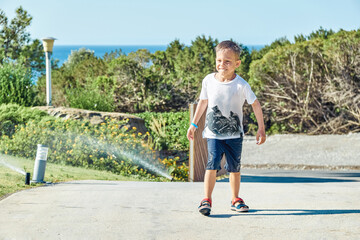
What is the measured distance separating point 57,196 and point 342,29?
13.2 m

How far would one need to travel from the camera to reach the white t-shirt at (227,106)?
5062 millimetres

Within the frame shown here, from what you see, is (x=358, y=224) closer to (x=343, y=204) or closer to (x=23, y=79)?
Result: (x=343, y=204)

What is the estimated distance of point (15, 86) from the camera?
14055mm

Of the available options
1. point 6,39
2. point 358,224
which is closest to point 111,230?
point 358,224

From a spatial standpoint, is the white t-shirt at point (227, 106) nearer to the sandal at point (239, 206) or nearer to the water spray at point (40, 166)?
the sandal at point (239, 206)

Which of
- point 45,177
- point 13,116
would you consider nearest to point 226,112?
point 45,177

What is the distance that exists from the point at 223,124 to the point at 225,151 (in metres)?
0.29

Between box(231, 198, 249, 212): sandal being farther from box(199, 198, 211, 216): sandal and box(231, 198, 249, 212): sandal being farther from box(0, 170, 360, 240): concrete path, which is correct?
box(199, 198, 211, 216): sandal

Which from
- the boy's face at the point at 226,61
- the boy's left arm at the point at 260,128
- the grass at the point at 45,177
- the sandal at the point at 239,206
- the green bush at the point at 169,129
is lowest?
the grass at the point at 45,177

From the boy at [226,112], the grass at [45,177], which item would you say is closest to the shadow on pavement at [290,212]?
the boy at [226,112]

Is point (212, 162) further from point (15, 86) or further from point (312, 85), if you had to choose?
point (312, 85)

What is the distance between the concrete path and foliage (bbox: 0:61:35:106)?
7.82m

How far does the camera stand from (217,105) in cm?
511

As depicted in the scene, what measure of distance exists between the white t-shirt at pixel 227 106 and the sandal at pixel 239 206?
2.12 ft
